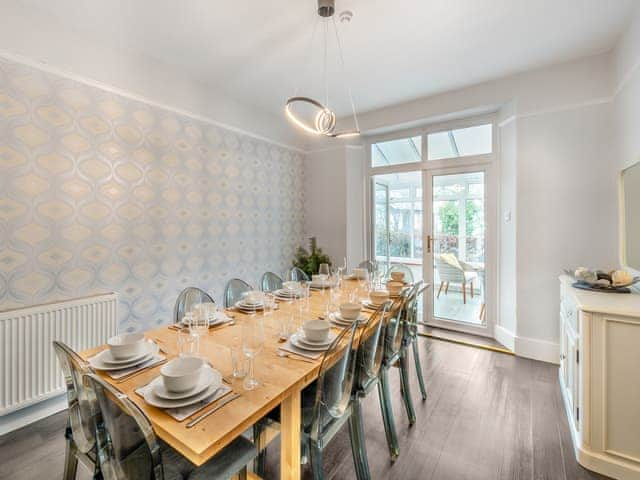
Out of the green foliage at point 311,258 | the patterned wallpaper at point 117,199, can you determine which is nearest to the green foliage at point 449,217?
the green foliage at point 311,258

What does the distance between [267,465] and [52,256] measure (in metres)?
2.15

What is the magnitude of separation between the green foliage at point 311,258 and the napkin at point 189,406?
3.06 metres

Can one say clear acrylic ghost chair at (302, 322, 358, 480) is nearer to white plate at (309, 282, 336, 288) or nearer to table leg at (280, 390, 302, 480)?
table leg at (280, 390, 302, 480)

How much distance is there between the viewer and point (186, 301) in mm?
2131

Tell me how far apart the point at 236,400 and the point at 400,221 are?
3789mm

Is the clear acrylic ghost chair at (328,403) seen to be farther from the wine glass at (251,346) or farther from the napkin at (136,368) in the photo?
the napkin at (136,368)

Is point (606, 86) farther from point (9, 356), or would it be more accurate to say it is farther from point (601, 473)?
point (9, 356)

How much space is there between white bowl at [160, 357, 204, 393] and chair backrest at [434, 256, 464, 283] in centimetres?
351

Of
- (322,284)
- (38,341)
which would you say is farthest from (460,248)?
(38,341)

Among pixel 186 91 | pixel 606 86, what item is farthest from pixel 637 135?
pixel 186 91

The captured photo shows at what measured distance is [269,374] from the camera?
1.22 meters

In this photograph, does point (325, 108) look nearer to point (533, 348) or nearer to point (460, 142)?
point (460, 142)

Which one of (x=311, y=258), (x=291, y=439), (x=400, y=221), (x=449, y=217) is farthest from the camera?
(x=400, y=221)

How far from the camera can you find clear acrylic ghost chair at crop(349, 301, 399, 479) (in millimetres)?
1518
